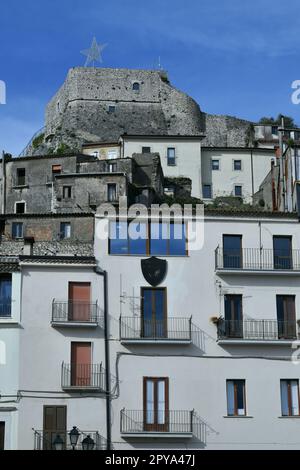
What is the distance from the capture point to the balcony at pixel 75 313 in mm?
41719

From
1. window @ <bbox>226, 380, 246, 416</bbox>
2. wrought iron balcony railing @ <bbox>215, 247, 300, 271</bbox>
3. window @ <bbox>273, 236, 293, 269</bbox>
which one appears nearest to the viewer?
window @ <bbox>226, 380, 246, 416</bbox>

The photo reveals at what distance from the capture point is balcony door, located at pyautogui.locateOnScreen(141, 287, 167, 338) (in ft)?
139

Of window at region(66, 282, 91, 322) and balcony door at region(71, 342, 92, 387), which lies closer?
balcony door at region(71, 342, 92, 387)

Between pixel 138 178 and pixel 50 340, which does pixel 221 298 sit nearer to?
pixel 50 340

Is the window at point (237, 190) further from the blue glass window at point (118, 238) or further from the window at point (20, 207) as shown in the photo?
the blue glass window at point (118, 238)

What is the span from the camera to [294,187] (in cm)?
5212

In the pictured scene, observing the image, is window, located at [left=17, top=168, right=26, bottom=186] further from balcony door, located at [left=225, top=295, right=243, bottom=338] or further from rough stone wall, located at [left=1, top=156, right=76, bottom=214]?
balcony door, located at [left=225, top=295, right=243, bottom=338]

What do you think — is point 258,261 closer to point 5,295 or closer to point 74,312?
point 74,312

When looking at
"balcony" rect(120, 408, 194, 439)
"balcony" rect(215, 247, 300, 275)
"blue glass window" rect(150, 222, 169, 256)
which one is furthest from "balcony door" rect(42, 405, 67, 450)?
"balcony" rect(215, 247, 300, 275)

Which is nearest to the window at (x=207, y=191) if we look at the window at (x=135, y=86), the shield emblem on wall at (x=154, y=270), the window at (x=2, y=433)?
the window at (x=135, y=86)

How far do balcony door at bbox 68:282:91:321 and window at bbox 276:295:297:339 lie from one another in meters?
8.30

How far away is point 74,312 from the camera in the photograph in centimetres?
4225

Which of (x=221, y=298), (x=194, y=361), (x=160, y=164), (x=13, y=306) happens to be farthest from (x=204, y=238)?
(x=160, y=164)

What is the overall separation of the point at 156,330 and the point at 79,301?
11.6 feet
